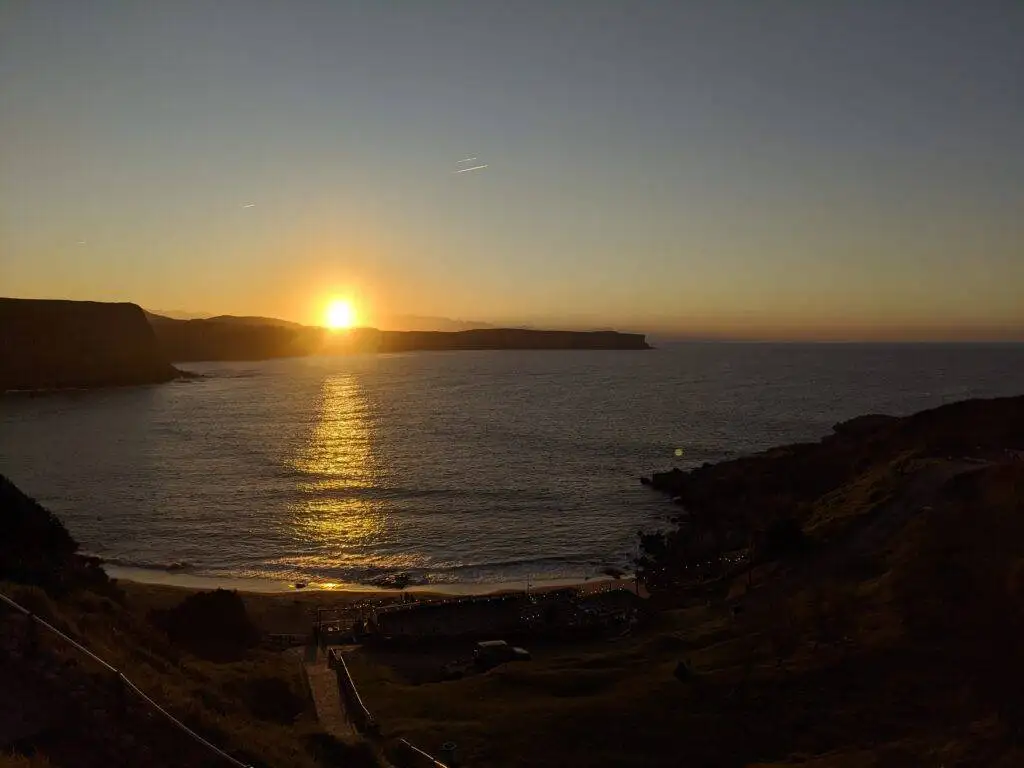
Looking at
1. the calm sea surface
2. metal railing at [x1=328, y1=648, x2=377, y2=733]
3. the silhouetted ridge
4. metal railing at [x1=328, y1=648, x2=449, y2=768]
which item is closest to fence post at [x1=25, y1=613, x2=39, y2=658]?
the silhouetted ridge

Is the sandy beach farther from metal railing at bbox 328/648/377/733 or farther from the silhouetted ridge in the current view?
the silhouetted ridge

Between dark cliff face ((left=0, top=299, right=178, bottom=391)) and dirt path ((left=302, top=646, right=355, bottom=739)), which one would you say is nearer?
dirt path ((left=302, top=646, right=355, bottom=739))

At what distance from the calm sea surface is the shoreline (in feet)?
2.94

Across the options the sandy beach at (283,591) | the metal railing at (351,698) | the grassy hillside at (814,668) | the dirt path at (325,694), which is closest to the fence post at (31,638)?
the dirt path at (325,694)

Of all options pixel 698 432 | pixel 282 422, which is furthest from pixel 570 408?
pixel 282 422

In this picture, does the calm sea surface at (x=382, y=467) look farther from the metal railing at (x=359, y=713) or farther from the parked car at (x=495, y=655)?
the metal railing at (x=359, y=713)

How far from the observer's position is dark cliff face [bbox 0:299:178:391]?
478 ft

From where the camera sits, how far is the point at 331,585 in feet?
121

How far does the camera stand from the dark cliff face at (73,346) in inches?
5733

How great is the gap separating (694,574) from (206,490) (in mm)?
A: 41330

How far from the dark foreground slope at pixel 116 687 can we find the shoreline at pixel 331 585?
37.8ft

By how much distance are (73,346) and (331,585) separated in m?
147

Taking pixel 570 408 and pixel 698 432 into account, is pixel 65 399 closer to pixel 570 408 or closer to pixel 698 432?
pixel 570 408

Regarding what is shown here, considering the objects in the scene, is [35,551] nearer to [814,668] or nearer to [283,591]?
[283,591]
